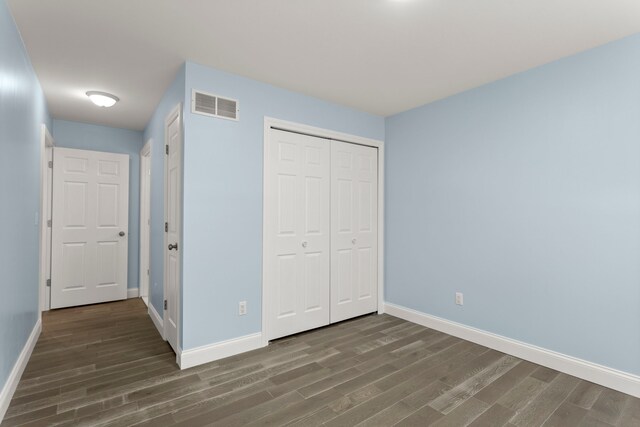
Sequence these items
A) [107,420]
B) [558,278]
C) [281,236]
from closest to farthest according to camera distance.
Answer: [107,420], [558,278], [281,236]

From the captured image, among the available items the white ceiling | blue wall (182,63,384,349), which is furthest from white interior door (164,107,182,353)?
the white ceiling

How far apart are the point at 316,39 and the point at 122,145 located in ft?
12.7

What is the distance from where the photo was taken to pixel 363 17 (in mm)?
2029

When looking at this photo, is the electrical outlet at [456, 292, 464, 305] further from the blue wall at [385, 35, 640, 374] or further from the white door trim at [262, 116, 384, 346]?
the white door trim at [262, 116, 384, 346]

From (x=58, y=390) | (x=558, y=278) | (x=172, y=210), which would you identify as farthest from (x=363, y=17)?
(x=58, y=390)

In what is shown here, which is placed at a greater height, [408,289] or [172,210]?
[172,210]

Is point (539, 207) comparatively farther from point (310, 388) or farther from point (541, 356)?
point (310, 388)

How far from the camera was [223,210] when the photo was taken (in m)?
2.78

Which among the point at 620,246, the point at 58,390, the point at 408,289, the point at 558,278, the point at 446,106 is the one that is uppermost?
the point at 446,106

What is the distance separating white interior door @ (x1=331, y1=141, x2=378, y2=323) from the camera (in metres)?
3.62

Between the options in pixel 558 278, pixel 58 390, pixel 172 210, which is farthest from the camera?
pixel 172 210

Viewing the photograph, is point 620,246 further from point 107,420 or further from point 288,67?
point 107,420

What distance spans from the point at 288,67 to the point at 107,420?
280 centimetres

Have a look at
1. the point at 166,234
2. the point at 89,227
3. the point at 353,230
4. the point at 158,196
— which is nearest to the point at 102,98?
the point at 158,196
